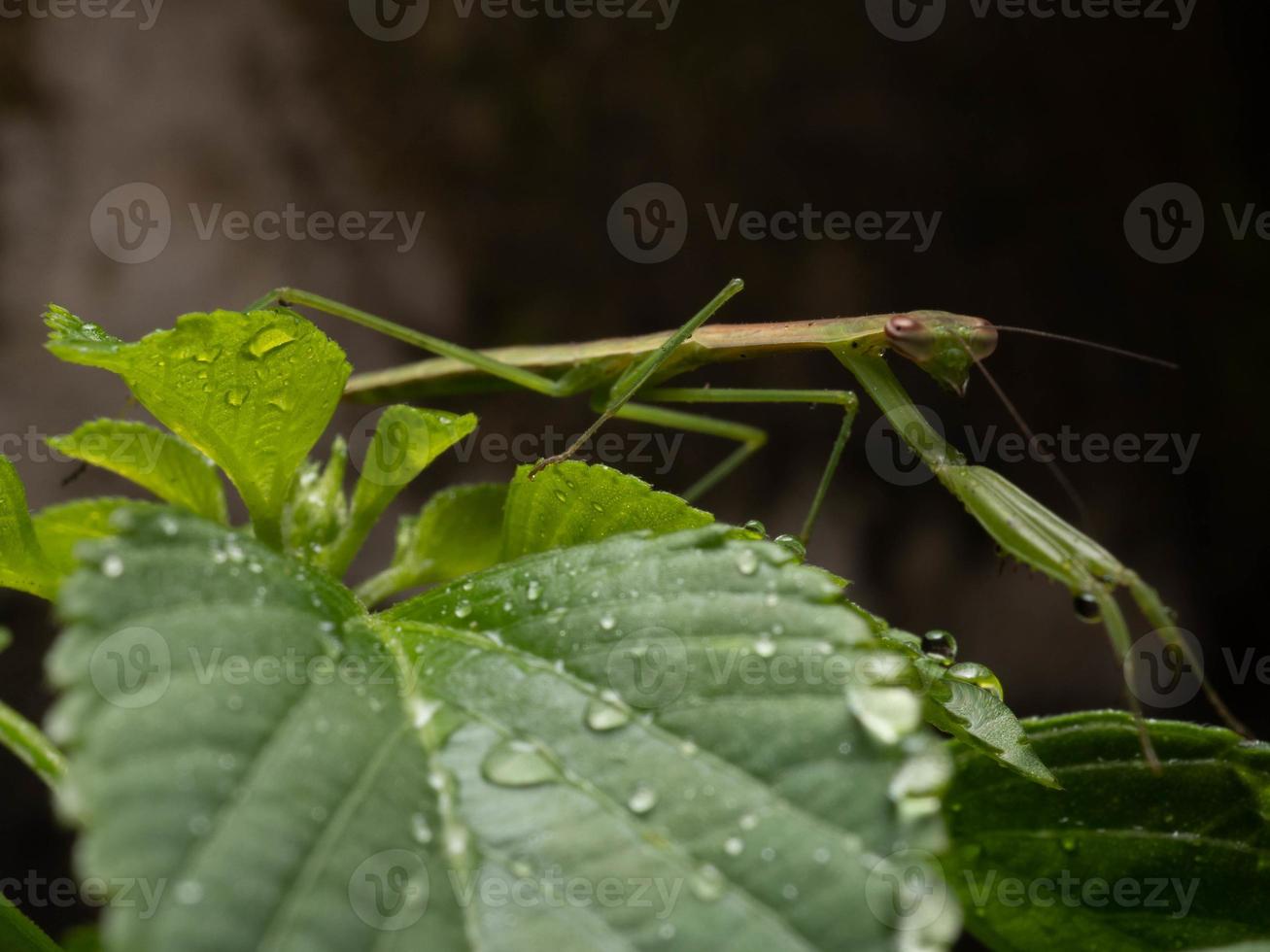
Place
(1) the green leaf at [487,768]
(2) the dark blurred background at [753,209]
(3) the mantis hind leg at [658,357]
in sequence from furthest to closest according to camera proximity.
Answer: (2) the dark blurred background at [753,209]
(3) the mantis hind leg at [658,357]
(1) the green leaf at [487,768]

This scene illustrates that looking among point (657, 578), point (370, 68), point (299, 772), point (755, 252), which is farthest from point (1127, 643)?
point (370, 68)

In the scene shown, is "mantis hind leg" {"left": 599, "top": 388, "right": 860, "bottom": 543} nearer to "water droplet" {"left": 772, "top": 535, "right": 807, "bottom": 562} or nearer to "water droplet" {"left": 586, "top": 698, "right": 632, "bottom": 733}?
"water droplet" {"left": 772, "top": 535, "right": 807, "bottom": 562}

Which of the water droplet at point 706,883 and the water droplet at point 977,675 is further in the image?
the water droplet at point 977,675

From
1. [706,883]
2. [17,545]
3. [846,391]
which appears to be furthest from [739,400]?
[706,883]

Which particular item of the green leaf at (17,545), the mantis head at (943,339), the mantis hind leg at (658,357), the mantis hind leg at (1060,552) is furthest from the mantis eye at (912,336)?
the green leaf at (17,545)

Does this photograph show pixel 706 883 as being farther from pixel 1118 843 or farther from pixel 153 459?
pixel 153 459

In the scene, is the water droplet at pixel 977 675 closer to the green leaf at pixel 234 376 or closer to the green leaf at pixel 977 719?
the green leaf at pixel 977 719

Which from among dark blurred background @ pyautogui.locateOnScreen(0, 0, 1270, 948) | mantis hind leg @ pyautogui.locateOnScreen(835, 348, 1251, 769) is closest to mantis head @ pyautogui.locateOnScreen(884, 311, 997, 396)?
mantis hind leg @ pyautogui.locateOnScreen(835, 348, 1251, 769)
